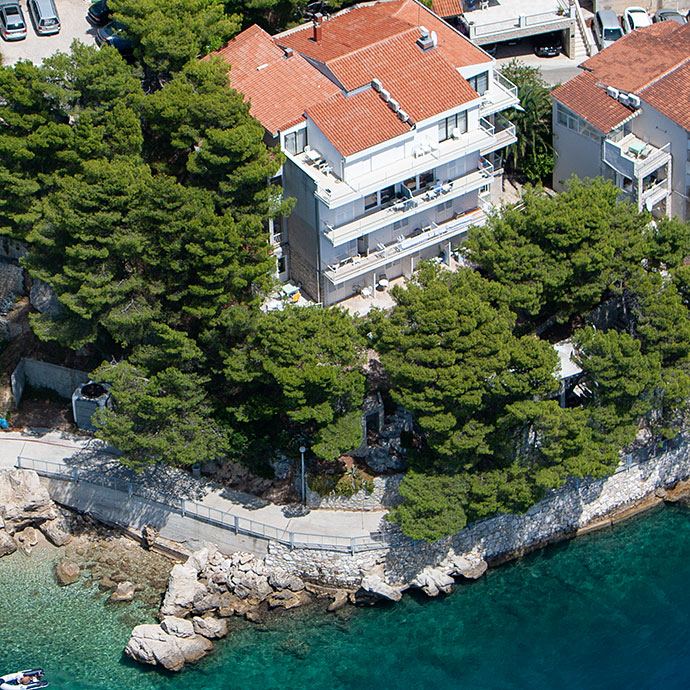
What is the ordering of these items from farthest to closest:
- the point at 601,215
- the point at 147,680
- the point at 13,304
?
the point at 13,304
the point at 601,215
the point at 147,680

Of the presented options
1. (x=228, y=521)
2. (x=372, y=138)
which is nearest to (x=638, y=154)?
(x=372, y=138)

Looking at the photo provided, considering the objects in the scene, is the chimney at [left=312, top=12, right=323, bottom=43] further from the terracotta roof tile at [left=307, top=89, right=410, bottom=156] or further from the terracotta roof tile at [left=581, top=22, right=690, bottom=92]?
the terracotta roof tile at [left=581, top=22, right=690, bottom=92]

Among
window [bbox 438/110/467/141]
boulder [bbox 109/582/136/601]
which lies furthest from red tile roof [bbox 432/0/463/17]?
boulder [bbox 109/582/136/601]

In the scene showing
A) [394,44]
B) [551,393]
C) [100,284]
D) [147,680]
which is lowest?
[147,680]

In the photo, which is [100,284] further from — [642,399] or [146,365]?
[642,399]

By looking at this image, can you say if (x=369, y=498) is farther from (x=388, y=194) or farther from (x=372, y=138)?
(x=372, y=138)

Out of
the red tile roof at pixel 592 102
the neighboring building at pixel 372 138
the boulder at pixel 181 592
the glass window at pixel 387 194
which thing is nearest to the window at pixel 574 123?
the red tile roof at pixel 592 102

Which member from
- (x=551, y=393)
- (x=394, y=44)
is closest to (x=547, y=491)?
(x=551, y=393)

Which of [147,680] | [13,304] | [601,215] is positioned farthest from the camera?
[13,304]
